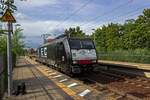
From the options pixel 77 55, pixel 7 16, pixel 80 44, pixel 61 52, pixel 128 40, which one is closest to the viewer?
pixel 7 16

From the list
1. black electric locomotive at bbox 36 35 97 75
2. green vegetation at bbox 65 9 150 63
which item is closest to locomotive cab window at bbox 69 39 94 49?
black electric locomotive at bbox 36 35 97 75

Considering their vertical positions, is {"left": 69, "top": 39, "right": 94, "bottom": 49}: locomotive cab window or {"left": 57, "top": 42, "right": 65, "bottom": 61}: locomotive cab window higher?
{"left": 69, "top": 39, "right": 94, "bottom": 49}: locomotive cab window

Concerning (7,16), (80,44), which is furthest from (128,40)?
(7,16)

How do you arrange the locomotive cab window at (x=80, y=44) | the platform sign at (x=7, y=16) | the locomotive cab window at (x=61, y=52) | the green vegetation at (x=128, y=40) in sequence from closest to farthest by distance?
1. the platform sign at (x=7, y=16)
2. the locomotive cab window at (x=80, y=44)
3. the locomotive cab window at (x=61, y=52)
4. the green vegetation at (x=128, y=40)

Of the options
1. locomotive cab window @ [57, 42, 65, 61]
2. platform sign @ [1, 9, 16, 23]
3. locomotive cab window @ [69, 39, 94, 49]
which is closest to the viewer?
platform sign @ [1, 9, 16, 23]

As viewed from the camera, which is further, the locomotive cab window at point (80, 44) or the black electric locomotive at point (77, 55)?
the locomotive cab window at point (80, 44)

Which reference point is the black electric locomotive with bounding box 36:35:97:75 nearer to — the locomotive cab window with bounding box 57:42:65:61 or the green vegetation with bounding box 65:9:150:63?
the locomotive cab window with bounding box 57:42:65:61

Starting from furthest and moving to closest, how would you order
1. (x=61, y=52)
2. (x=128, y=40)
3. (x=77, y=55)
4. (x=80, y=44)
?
(x=128, y=40) → (x=61, y=52) → (x=80, y=44) → (x=77, y=55)

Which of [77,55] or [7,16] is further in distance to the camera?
[77,55]

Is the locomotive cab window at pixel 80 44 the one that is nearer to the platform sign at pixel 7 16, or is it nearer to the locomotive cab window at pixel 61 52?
the locomotive cab window at pixel 61 52

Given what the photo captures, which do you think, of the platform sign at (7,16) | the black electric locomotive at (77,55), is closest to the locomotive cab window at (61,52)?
the black electric locomotive at (77,55)

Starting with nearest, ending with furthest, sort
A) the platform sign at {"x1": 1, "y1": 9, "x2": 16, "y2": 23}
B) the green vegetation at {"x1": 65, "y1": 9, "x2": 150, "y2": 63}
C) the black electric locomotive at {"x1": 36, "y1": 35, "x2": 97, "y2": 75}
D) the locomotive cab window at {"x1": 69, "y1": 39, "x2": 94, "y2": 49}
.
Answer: the platform sign at {"x1": 1, "y1": 9, "x2": 16, "y2": 23}
the black electric locomotive at {"x1": 36, "y1": 35, "x2": 97, "y2": 75}
the locomotive cab window at {"x1": 69, "y1": 39, "x2": 94, "y2": 49}
the green vegetation at {"x1": 65, "y1": 9, "x2": 150, "y2": 63}

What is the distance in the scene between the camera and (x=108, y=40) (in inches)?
3110

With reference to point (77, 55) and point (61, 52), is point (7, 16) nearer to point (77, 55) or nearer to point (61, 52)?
point (77, 55)
